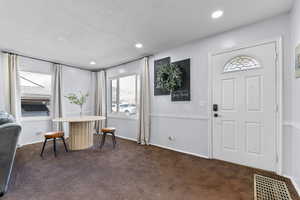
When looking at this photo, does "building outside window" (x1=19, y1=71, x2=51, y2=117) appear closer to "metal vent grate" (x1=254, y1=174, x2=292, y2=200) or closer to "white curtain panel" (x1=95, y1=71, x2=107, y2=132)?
"white curtain panel" (x1=95, y1=71, x2=107, y2=132)

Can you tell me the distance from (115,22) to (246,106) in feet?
8.79

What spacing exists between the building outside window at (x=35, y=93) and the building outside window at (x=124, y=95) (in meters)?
1.98

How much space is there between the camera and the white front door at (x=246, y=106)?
2205 millimetres

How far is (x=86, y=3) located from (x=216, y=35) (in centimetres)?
234

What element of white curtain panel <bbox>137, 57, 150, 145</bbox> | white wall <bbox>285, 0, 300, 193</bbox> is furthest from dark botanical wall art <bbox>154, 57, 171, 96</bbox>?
white wall <bbox>285, 0, 300, 193</bbox>

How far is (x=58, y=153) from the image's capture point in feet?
10.1

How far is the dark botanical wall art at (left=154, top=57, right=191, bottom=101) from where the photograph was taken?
3.12 meters

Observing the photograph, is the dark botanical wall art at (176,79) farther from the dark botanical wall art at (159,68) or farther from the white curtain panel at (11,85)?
the white curtain panel at (11,85)

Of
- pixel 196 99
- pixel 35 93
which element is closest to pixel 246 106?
pixel 196 99

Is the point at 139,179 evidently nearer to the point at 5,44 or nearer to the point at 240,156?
the point at 240,156

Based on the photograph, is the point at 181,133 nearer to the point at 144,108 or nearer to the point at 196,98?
the point at 196,98

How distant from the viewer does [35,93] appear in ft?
13.6

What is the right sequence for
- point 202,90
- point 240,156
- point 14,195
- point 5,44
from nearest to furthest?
point 14,195
point 240,156
point 202,90
point 5,44

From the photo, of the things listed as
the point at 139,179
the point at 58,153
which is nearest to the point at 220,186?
the point at 139,179
